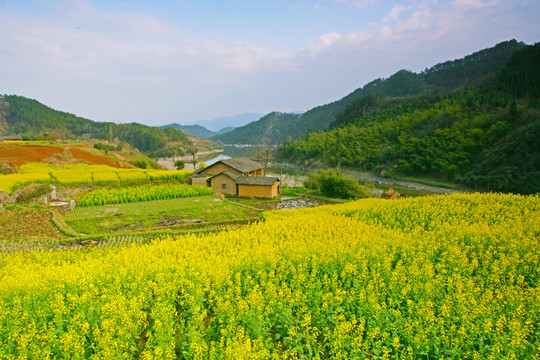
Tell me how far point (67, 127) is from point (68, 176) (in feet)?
359

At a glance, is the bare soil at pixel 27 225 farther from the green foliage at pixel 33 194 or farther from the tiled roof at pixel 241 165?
the tiled roof at pixel 241 165

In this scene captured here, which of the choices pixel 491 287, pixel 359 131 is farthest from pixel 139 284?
pixel 359 131

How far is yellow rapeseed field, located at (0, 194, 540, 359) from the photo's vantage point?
503 centimetres

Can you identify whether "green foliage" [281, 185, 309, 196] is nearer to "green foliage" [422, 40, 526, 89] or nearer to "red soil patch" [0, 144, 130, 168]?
"red soil patch" [0, 144, 130, 168]

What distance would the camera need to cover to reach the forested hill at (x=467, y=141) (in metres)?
39.7

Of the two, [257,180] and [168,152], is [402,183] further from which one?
[168,152]

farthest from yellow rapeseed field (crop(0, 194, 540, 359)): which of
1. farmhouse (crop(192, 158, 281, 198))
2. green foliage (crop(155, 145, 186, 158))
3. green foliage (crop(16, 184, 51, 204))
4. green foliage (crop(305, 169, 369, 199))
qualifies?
green foliage (crop(155, 145, 186, 158))

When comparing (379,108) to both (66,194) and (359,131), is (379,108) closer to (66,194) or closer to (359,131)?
(359,131)

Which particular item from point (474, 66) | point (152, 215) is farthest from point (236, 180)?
point (474, 66)

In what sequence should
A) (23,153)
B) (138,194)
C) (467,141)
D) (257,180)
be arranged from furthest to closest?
(467,141)
(23,153)
(257,180)
(138,194)

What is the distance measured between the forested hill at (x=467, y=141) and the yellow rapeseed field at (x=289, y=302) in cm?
3502

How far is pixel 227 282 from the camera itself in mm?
7234

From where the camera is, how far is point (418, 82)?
132 m

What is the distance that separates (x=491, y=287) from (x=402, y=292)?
108 inches
